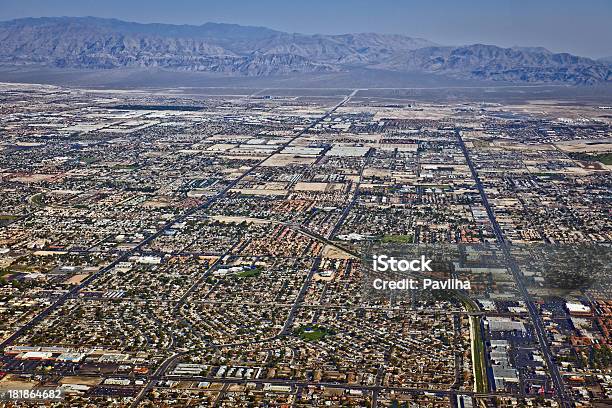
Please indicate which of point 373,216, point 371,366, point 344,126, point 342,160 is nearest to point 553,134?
point 344,126

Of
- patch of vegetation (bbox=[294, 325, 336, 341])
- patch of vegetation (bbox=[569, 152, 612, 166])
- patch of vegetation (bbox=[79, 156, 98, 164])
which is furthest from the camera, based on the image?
patch of vegetation (bbox=[569, 152, 612, 166])

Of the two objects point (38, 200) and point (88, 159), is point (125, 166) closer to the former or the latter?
point (88, 159)

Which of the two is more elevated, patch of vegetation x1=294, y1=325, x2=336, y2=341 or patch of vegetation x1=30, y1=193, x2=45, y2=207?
patch of vegetation x1=294, y1=325, x2=336, y2=341

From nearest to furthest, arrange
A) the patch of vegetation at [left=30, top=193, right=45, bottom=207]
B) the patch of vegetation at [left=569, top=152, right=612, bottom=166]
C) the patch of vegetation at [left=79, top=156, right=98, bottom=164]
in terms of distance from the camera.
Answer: the patch of vegetation at [left=30, top=193, right=45, bottom=207], the patch of vegetation at [left=79, top=156, right=98, bottom=164], the patch of vegetation at [left=569, top=152, right=612, bottom=166]

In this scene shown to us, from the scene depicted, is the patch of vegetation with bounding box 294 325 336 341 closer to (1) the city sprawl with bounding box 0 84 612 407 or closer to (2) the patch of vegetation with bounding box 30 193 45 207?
(1) the city sprawl with bounding box 0 84 612 407

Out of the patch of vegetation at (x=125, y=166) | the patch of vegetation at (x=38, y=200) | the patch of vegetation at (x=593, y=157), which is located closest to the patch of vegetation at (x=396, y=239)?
the patch of vegetation at (x=38, y=200)

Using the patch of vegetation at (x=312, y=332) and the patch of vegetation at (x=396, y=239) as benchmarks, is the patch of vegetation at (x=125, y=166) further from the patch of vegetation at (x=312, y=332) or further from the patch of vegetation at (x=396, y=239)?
the patch of vegetation at (x=312, y=332)

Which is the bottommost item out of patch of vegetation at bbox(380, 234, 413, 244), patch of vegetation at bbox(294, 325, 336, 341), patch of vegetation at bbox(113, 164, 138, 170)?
patch of vegetation at bbox(113, 164, 138, 170)

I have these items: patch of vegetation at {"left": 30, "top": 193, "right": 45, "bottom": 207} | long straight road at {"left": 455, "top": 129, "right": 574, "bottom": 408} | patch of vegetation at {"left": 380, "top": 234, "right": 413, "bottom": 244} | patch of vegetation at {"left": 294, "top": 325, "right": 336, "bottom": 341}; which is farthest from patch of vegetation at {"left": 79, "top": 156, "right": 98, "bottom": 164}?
patch of vegetation at {"left": 294, "top": 325, "right": 336, "bottom": 341}
